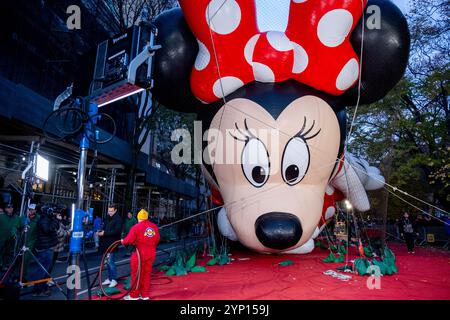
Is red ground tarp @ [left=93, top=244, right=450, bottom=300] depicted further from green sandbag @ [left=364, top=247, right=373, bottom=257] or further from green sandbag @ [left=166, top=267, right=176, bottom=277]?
green sandbag @ [left=364, top=247, right=373, bottom=257]

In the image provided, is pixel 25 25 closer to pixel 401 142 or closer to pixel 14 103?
pixel 14 103

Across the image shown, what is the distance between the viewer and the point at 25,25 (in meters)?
10.4

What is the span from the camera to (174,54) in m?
5.45

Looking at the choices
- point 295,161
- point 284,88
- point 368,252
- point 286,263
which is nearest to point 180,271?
point 286,263

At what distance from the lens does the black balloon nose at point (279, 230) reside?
4.52 m

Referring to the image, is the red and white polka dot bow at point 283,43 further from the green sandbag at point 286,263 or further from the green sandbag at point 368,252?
the green sandbag at point 368,252

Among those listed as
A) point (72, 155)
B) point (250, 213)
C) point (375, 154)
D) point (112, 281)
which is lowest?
point (112, 281)

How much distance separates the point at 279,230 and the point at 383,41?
3093 millimetres

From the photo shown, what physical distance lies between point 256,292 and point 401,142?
1256 cm

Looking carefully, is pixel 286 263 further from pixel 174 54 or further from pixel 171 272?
pixel 174 54

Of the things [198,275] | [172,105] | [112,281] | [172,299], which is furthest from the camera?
[172,105]

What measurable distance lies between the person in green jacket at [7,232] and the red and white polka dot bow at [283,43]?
5142 millimetres

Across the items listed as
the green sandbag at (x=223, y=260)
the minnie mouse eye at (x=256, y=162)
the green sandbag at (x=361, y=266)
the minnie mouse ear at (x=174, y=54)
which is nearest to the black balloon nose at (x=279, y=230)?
the minnie mouse eye at (x=256, y=162)

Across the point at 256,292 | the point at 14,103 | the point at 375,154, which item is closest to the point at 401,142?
the point at 375,154
